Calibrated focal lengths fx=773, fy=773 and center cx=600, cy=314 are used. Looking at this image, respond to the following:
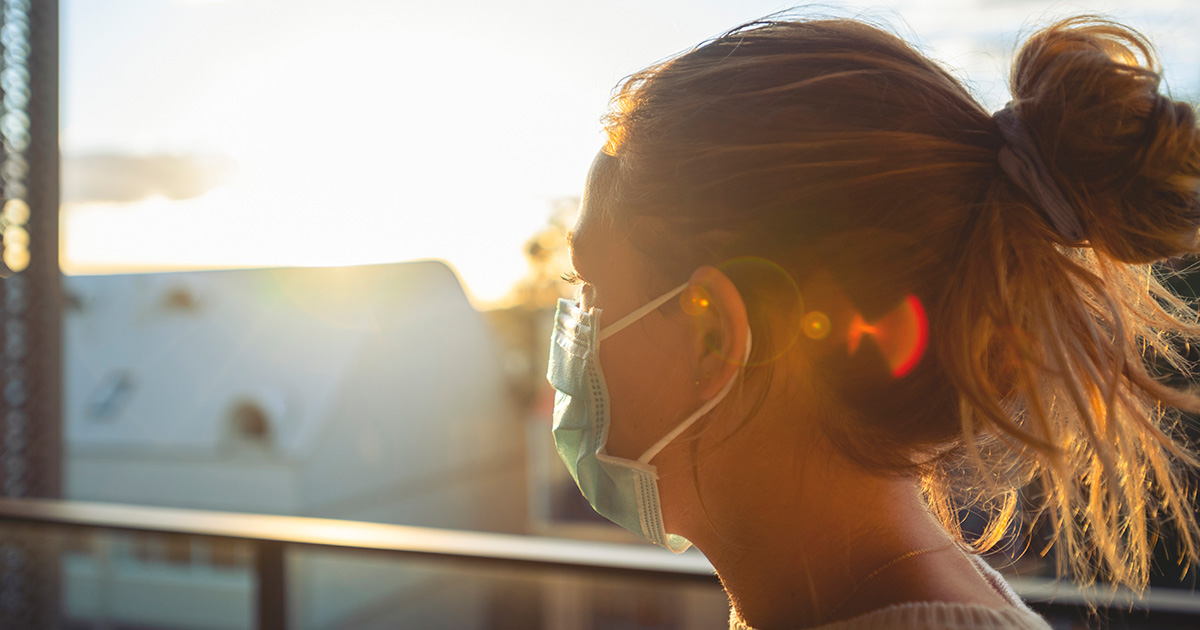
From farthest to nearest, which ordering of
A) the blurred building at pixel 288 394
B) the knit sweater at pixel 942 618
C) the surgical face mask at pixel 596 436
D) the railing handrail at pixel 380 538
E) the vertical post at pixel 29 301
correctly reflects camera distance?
the blurred building at pixel 288 394
the vertical post at pixel 29 301
the railing handrail at pixel 380 538
the surgical face mask at pixel 596 436
the knit sweater at pixel 942 618

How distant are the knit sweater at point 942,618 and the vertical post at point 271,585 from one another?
157 centimetres

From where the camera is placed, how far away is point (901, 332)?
30.1 inches

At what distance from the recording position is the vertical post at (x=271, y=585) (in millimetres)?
1913

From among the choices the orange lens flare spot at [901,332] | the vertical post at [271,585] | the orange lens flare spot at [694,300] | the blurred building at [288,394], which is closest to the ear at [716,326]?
the orange lens flare spot at [694,300]

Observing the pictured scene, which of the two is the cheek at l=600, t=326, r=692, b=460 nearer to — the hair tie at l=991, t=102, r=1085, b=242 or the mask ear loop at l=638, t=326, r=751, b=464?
the mask ear loop at l=638, t=326, r=751, b=464

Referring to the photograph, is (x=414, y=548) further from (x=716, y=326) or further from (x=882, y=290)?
(x=882, y=290)

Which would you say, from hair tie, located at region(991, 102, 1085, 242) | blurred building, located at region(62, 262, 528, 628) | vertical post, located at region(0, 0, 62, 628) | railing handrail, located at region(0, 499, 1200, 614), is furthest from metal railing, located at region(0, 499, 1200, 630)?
blurred building, located at region(62, 262, 528, 628)

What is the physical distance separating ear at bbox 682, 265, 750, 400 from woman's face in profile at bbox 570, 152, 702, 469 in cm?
2

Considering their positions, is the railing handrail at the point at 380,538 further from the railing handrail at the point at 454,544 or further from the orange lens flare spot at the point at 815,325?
the orange lens flare spot at the point at 815,325

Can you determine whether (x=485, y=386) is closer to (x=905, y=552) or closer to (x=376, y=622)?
(x=376, y=622)

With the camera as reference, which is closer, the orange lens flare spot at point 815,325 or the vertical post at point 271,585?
the orange lens flare spot at point 815,325

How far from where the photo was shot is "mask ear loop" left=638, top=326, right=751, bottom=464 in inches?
32.5

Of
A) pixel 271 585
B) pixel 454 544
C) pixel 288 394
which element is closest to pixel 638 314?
pixel 454 544

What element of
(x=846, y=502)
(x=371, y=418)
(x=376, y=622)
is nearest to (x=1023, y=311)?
(x=846, y=502)
